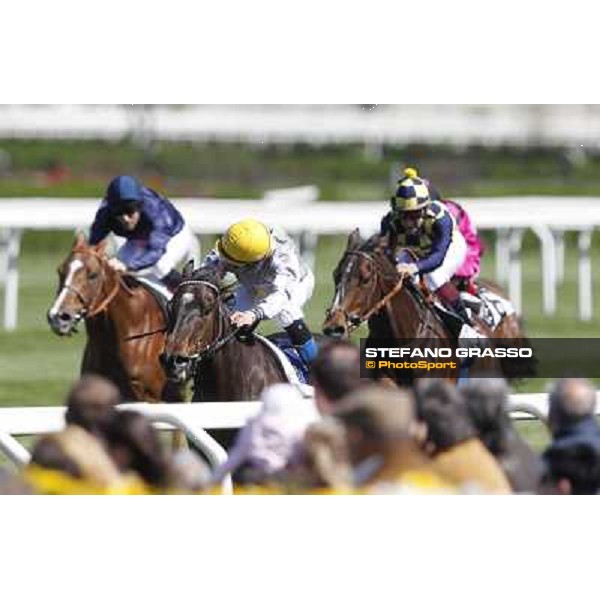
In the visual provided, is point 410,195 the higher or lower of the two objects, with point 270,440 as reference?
higher

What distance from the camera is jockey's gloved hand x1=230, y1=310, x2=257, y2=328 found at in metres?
6.12

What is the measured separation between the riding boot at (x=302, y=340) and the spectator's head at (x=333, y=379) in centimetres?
173

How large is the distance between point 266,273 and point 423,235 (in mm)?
859

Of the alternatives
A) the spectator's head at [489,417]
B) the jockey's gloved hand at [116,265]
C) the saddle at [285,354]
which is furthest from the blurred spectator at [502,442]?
the jockey's gloved hand at [116,265]

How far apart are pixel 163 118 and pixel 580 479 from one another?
1356cm

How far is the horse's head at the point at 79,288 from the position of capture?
271 inches

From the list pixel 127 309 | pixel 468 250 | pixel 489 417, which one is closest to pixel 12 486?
pixel 489 417

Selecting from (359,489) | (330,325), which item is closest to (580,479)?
(359,489)

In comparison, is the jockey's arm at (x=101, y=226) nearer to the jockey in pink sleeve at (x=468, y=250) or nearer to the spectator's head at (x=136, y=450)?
the jockey in pink sleeve at (x=468, y=250)

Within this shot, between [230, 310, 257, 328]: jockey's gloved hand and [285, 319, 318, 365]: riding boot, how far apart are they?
0.29 meters

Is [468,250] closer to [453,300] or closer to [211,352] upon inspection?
[453,300]

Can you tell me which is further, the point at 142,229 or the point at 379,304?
the point at 142,229

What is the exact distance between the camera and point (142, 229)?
743 cm

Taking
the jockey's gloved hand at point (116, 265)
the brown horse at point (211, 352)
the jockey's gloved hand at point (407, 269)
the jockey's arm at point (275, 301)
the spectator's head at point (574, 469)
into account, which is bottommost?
the spectator's head at point (574, 469)
